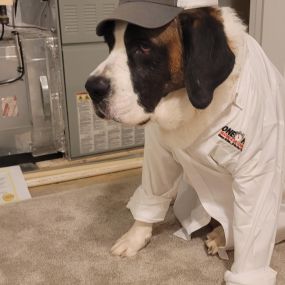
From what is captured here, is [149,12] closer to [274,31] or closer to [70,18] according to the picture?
[70,18]

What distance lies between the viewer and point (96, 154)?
1.85 meters

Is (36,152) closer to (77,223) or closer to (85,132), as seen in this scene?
(85,132)

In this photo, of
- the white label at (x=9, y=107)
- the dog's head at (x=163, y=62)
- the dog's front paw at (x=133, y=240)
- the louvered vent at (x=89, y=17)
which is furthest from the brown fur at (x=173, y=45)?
the white label at (x=9, y=107)

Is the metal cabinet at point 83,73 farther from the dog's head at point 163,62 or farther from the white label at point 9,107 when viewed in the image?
the dog's head at point 163,62

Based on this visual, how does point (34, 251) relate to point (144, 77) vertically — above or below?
below

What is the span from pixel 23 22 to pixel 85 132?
1.80ft

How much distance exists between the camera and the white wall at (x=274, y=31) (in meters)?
1.72

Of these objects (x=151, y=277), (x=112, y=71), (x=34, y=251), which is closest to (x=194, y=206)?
(x=151, y=277)

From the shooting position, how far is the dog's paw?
1198 millimetres

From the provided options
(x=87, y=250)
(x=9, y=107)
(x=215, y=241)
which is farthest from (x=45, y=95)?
(x=215, y=241)

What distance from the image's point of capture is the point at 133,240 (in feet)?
3.97

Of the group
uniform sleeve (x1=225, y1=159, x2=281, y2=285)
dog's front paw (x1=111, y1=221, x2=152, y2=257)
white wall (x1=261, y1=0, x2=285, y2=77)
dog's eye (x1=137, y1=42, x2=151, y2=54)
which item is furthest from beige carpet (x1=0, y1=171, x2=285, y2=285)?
white wall (x1=261, y1=0, x2=285, y2=77)

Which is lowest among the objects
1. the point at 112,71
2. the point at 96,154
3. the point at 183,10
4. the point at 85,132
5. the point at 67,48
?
the point at 96,154

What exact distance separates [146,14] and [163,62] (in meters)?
0.10
